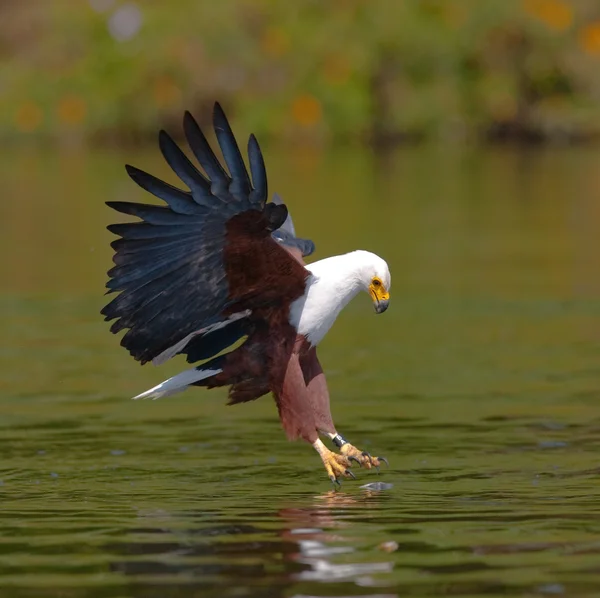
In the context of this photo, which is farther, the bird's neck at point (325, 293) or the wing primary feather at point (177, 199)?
the bird's neck at point (325, 293)

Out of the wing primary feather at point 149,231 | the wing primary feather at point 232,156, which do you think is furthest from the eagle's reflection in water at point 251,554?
the wing primary feather at point 232,156

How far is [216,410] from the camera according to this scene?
9.91 metres

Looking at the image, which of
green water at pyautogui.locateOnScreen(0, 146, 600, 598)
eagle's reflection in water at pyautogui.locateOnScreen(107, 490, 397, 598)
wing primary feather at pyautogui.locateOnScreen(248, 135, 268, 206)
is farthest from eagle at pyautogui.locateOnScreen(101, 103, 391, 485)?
eagle's reflection in water at pyautogui.locateOnScreen(107, 490, 397, 598)

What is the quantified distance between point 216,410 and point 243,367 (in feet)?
6.09

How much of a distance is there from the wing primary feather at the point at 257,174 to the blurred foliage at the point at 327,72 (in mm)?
29873

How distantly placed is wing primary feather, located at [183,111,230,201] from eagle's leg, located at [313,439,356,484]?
126 centimetres

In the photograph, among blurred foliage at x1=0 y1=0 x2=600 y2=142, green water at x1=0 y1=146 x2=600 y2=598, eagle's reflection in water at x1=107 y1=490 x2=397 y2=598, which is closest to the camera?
eagle's reflection in water at x1=107 y1=490 x2=397 y2=598

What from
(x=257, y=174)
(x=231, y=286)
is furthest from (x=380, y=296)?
(x=257, y=174)

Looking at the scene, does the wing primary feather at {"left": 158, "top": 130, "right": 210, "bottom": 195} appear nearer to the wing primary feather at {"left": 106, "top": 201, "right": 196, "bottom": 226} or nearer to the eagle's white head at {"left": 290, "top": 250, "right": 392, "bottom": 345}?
the wing primary feather at {"left": 106, "top": 201, "right": 196, "bottom": 226}

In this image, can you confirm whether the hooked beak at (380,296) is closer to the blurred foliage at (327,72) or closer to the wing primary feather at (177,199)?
the wing primary feather at (177,199)

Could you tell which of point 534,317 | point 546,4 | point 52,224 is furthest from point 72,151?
point 534,317

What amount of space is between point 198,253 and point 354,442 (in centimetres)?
166

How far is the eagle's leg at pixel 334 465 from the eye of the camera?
7891 mm

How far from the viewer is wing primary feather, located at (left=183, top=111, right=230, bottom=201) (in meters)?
7.19
